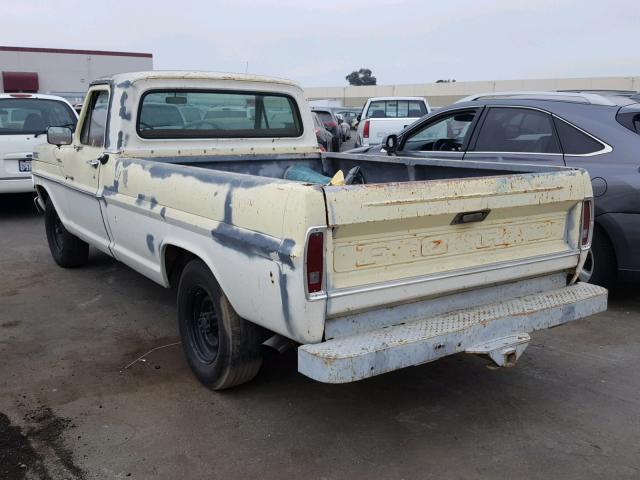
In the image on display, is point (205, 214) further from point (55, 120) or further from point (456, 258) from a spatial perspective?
point (55, 120)

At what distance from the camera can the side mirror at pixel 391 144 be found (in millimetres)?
7035

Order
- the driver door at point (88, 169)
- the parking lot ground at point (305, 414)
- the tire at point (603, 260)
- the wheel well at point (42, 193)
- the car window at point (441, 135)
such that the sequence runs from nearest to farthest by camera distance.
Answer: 1. the parking lot ground at point (305, 414)
2. the driver door at point (88, 169)
3. the tire at point (603, 260)
4. the wheel well at point (42, 193)
5. the car window at point (441, 135)

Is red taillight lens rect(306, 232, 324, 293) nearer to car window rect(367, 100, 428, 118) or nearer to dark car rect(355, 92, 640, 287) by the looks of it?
dark car rect(355, 92, 640, 287)

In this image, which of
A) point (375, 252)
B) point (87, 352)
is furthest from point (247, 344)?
point (87, 352)

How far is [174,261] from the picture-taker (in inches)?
166

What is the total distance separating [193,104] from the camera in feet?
16.9

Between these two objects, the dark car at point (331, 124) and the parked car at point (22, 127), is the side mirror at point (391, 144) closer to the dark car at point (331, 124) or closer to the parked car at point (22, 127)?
the parked car at point (22, 127)

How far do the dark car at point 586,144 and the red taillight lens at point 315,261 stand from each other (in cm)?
314

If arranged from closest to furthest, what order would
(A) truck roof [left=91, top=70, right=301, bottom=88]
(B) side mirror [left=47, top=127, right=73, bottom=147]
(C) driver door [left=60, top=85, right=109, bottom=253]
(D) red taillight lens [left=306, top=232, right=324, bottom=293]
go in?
(D) red taillight lens [left=306, top=232, right=324, bottom=293], (A) truck roof [left=91, top=70, right=301, bottom=88], (C) driver door [left=60, top=85, right=109, bottom=253], (B) side mirror [left=47, top=127, right=73, bottom=147]

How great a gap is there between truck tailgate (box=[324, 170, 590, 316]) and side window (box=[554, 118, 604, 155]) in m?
1.77

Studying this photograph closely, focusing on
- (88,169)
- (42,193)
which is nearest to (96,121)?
(88,169)

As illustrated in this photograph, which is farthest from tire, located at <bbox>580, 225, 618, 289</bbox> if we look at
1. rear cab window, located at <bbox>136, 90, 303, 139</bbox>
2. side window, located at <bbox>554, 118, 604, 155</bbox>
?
rear cab window, located at <bbox>136, 90, 303, 139</bbox>

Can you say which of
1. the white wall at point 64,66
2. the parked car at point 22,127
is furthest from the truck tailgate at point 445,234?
the white wall at point 64,66

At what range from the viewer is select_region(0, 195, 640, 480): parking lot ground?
3.12 metres
